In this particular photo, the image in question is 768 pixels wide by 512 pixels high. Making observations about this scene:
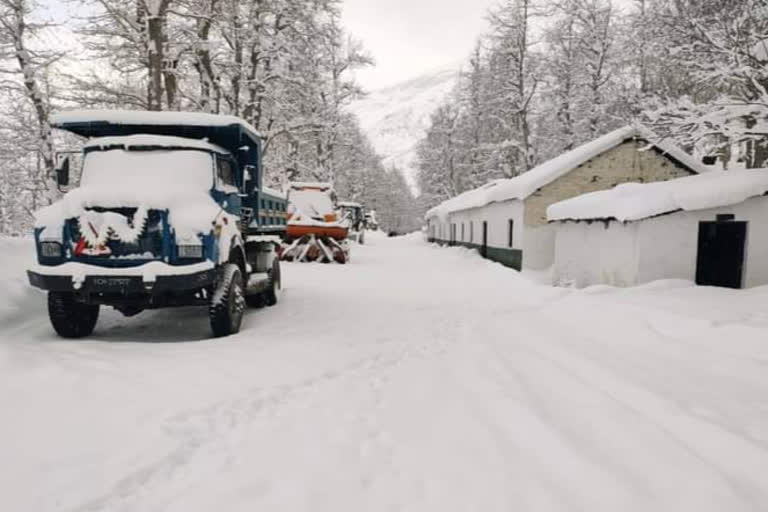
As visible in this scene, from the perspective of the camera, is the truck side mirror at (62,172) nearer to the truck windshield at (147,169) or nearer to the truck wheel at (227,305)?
the truck windshield at (147,169)

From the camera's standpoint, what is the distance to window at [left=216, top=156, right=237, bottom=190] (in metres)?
7.21

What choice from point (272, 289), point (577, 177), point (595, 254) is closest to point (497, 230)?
point (577, 177)

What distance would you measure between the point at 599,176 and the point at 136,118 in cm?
1583

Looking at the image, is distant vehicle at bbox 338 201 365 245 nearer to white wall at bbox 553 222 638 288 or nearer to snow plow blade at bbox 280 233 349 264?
snow plow blade at bbox 280 233 349 264

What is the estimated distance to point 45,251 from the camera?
19.0 ft

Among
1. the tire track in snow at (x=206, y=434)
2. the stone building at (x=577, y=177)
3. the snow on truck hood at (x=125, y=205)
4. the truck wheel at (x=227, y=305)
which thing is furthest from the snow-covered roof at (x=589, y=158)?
the tire track in snow at (x=206, y=434)

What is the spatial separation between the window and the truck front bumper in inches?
76.7

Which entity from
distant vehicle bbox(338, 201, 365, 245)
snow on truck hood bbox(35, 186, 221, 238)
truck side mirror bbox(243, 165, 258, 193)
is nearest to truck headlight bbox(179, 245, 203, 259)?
snow on truck hood bbox(35, 186, 221, 238)

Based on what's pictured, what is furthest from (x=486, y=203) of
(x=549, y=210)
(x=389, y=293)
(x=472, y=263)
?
(x=389, y=293)

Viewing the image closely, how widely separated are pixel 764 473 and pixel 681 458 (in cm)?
47

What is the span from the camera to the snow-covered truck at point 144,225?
5734mm

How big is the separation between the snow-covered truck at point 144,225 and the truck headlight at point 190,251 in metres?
0.01

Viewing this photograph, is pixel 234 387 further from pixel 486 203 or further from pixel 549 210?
→ pixel 486 203

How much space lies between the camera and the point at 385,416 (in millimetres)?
3842
